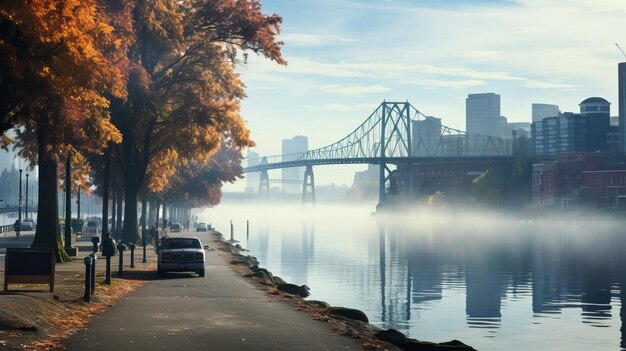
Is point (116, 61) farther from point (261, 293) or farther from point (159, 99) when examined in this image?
point (159, 99)

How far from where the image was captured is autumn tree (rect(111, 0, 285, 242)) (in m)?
56.3

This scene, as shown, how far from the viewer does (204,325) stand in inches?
902

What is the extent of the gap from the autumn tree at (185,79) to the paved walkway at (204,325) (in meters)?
25.1

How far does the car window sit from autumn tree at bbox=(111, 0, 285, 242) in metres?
13.4

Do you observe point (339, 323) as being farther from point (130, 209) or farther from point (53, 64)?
point (130, 209)

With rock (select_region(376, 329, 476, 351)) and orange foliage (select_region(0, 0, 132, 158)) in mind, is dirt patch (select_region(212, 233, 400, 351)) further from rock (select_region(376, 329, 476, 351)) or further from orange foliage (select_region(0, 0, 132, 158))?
orange foliage (select_region(0, 0, 132, 158))

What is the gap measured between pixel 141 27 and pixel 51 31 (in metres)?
27.6

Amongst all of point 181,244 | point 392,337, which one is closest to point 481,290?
point 181,244

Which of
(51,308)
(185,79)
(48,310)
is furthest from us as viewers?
(185,79)

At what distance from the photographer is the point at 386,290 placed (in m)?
53.4

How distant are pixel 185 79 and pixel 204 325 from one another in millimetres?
38708

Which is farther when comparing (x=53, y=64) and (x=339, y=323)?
Answer: (x=53, y=64)

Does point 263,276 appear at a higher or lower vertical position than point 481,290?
higher

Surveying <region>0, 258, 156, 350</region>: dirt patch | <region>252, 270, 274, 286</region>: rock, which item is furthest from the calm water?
<region>0, 258, 156, 350</region>: dirt patch
